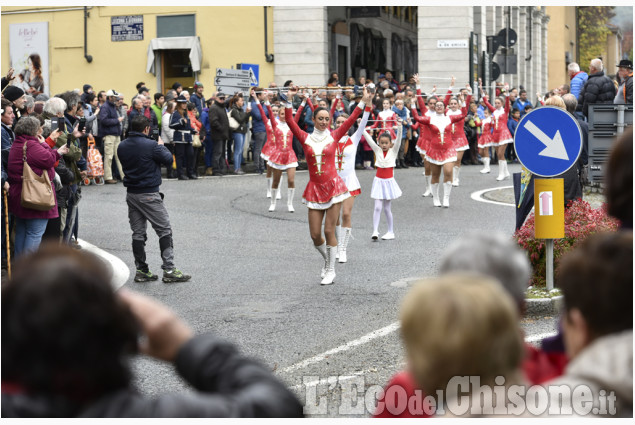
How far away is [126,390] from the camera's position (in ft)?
7.77

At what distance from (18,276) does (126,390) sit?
34 centimetres

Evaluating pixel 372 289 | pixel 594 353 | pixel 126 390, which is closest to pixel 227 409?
pixel 126 390

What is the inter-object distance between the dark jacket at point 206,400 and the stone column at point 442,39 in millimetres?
32713

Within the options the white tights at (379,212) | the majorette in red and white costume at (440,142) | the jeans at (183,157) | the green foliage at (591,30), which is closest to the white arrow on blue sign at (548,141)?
the white tights at (379,212)

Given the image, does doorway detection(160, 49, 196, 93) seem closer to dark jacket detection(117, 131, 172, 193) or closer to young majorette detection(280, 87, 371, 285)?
dark jacket detection(117, 131, 172, 193)

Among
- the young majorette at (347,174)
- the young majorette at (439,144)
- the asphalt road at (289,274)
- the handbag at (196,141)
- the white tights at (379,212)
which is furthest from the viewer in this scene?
the handbag at (196,141)

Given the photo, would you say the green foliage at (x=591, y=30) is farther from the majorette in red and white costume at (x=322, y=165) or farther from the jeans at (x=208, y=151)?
the majorette in red and white costume at (x=322, y=165)

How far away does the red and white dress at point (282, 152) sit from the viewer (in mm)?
18156

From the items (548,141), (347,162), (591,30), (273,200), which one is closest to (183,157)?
(273,200)

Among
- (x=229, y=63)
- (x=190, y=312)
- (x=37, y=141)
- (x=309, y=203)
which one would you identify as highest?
(x=229, y=63)

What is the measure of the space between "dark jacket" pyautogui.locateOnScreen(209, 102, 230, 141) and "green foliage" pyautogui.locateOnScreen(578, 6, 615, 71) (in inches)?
2214

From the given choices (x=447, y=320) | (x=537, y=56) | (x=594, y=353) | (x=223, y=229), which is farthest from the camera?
(x=537, y=56)

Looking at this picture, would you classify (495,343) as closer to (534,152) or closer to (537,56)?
(534,152)

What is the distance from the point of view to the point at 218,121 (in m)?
24.5
